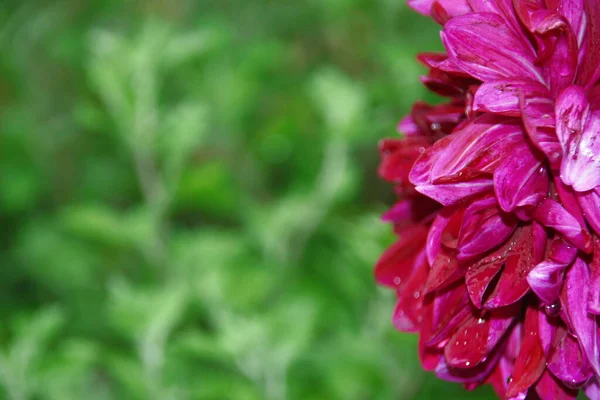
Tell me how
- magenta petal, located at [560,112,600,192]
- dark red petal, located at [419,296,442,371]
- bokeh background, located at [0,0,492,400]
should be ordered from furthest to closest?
bokeh background, located at [0,0,492,400] → dark red petal, located at [419,296,442,371] → magenta petal, located at [560,112,600,192]

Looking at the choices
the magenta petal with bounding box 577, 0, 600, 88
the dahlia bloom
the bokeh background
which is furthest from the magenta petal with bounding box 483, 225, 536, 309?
the bokeh background

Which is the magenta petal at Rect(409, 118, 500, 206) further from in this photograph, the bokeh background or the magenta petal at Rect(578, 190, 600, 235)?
the bokeh background

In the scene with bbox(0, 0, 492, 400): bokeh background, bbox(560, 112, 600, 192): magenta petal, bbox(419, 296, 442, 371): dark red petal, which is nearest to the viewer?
bbox(560, 112, 600, 192): magenta petal

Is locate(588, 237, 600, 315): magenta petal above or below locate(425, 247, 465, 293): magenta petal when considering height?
below

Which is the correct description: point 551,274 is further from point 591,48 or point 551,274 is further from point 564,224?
point 591,48

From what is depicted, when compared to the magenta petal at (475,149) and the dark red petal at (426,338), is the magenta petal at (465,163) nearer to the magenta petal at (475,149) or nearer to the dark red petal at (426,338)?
the magenta petal at (475,149)

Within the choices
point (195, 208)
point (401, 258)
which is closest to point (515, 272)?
point (401, 258)

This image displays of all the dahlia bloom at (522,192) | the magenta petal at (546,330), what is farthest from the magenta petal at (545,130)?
the magenta petal at (546,330)

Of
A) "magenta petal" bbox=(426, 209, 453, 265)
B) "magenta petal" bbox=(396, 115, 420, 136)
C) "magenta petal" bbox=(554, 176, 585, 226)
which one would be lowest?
"magenta petal" bbox=(554, 176, 585, 226)

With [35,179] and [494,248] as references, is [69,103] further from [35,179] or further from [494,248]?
[494,248]
